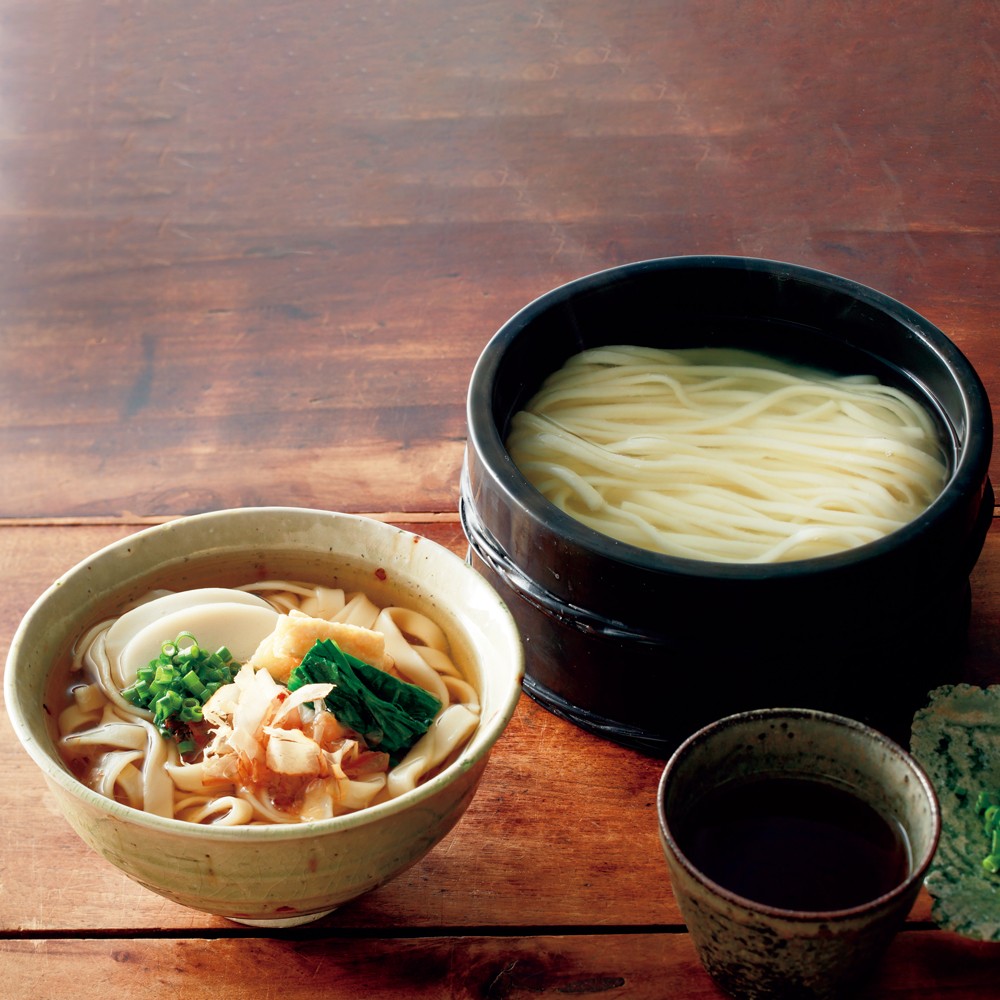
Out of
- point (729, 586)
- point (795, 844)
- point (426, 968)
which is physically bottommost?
point (426, 968)

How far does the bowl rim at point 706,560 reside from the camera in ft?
3.32

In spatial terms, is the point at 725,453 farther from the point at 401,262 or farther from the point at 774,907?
the point at 401,262

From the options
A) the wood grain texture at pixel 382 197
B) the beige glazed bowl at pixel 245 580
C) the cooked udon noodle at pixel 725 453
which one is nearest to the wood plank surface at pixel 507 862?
the beige glazed bowl at pixel 245 580

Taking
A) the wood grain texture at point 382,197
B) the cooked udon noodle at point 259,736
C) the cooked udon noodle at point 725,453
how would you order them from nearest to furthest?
the cooked udon noodle at point 259,736 < the cooked udon noodle at point 725,453 < the wood grain texture at point 382,197

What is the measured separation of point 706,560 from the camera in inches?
43.9

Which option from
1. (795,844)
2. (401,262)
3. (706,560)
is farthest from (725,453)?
(401,262)

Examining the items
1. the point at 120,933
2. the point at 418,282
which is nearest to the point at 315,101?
the point at 418,282

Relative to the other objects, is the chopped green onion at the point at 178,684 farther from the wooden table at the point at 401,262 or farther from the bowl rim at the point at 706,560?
the bowl rim at the point at 706,560

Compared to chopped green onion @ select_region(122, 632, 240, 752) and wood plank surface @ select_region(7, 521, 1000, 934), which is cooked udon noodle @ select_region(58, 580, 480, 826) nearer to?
chopped green onion @ select_region(122, 632, 240, 752)

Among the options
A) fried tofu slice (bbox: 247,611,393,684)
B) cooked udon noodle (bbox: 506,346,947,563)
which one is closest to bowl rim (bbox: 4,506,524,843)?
fried tofu slice (bbox: 247,611,393,684)

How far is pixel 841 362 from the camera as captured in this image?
1373mm

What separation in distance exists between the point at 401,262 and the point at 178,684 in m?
1.12

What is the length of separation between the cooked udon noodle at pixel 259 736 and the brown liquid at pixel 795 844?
0.21 m

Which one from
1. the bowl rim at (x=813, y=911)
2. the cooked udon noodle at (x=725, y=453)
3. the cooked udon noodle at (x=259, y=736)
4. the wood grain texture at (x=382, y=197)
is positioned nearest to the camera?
the bowl rim at (x=813, y=911)
